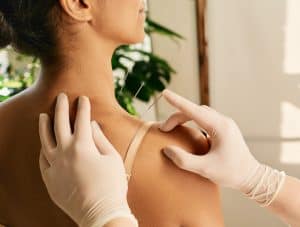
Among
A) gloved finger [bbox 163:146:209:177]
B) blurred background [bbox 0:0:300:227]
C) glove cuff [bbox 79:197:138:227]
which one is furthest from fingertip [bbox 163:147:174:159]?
blurred background [bbox 0:0:300:227]

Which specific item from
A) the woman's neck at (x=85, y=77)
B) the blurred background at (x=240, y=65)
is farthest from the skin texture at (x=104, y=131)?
the blurred background at (x=240, y=65)

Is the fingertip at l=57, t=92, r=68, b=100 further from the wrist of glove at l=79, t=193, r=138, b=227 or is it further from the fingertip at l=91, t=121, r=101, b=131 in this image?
the wrist of glove at l=79, t=193, r=138, b=227

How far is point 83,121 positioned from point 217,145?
0.81 feet

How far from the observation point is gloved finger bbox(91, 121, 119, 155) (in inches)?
33.6

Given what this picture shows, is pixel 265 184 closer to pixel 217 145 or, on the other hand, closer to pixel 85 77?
pixel 217 145

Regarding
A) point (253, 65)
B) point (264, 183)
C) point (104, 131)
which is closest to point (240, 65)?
point (253, 65)

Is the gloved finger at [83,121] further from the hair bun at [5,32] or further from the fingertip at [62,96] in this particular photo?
the hair bun at [5,32]

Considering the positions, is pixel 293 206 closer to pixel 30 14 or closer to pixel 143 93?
pixel 30 14

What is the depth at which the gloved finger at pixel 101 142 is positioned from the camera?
2.80 feet

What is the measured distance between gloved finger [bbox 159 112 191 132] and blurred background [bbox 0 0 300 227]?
1517 mm

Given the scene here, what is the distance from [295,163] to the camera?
2.68 meters

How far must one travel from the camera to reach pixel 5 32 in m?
0.96

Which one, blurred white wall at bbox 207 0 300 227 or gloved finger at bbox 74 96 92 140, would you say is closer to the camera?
gloved finger at bbox 74 96 92 140

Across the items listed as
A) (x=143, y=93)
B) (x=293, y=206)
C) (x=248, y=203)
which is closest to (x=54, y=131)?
(x=293, y=206)
